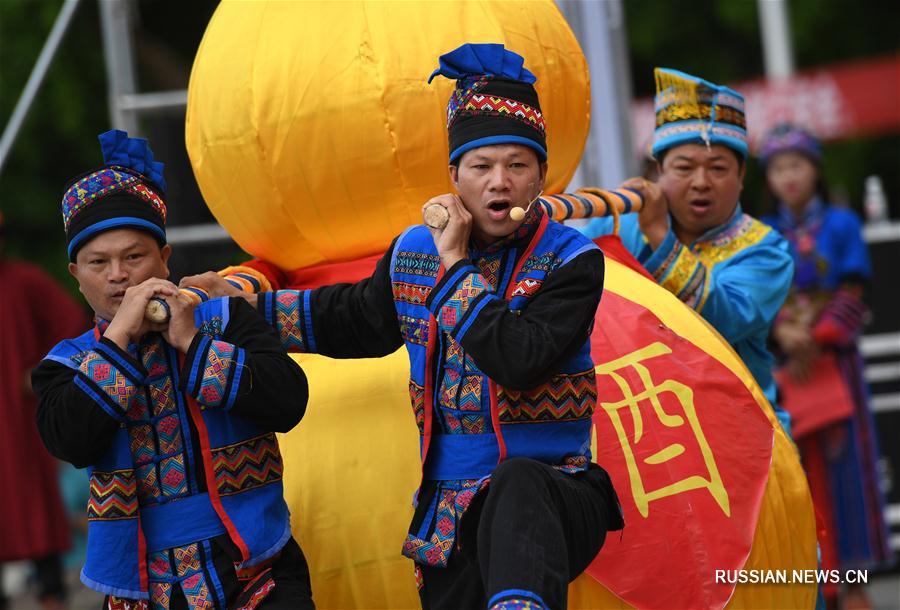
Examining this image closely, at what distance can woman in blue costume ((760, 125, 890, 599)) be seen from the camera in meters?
6.45

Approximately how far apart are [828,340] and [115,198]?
3946 millimetres

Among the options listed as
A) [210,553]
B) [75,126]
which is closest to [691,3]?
[75,126]

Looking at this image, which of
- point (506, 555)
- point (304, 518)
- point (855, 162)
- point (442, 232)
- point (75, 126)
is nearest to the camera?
point (506, 555)

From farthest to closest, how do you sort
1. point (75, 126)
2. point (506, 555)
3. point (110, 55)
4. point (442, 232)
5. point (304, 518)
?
point (75, 126) → point (110, 55) → point (304, 518) → point (442, 232) → point (506, 555)

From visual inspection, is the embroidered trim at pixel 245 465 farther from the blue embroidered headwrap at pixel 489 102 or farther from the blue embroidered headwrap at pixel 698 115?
the blue embroidered headwrap at pixel 698 115

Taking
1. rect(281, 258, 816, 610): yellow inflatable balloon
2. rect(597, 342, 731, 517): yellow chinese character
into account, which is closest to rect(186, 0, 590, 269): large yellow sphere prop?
rect(281, 258, 816, 610): yellow inflatable balloon

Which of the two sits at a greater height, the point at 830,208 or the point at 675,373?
the point at 830,208

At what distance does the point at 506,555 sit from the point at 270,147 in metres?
1.35

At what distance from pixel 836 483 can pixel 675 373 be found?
3.07m

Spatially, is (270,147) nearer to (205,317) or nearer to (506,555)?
(205,317)

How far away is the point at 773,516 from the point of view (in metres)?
3.68

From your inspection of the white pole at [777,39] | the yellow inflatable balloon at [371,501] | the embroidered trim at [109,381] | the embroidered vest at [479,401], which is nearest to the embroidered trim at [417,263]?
the embroidered vest at [479,401]

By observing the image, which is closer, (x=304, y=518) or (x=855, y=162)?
(x=304, y=518)

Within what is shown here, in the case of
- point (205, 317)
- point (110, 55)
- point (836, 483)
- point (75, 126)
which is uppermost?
point (75, 126)
